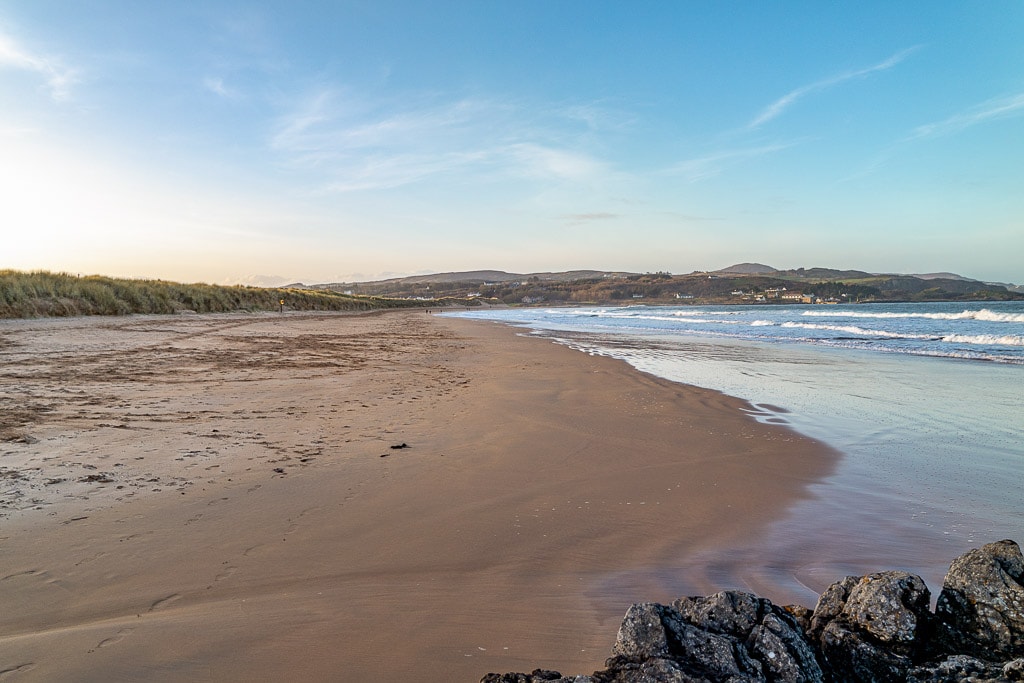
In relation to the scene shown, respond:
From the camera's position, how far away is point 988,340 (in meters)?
19.4

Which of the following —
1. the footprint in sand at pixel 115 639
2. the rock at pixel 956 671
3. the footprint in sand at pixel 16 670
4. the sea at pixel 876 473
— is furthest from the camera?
the sea at pixel 876 473

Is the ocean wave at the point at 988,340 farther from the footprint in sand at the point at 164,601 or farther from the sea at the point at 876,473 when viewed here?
the footprint in sand at the point at 164,601

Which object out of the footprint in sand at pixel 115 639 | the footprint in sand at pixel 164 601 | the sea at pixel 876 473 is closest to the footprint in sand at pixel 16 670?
the footprint in sand at pixel 115 639

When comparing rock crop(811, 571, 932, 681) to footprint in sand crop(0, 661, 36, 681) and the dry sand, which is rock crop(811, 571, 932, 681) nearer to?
the dry sand

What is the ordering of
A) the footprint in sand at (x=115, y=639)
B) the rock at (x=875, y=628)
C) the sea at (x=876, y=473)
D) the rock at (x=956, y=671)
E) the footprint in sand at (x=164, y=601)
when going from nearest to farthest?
the rock at (x=956, y=671)
the rock at (x=875, y=628)
the footprint in sand at (x=115, y=639)
the footprint in sand at (x=164, y=601)
the sea at (x=876, y=473)

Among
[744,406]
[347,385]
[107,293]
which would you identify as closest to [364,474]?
[347,385]

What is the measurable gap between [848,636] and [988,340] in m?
23.9

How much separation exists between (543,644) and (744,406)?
6.85 meters

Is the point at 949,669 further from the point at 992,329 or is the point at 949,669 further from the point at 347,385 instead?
the point at 992,329

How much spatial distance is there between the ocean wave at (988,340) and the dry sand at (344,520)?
17.3m

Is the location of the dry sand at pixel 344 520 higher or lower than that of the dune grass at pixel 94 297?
lower

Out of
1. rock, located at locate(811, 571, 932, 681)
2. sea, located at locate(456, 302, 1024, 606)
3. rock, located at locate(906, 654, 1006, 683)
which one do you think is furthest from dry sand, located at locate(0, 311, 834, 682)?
rock, located at locate(906, 654, 1006, 683)

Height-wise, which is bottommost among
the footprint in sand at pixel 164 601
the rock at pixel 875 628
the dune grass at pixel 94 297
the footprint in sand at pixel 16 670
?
the footprint in sand at pixel 164 601

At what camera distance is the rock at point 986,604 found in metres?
1.89
